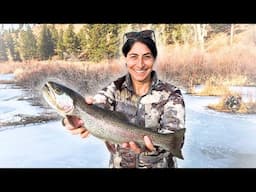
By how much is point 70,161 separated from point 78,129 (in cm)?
37

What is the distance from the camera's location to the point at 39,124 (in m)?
4.71

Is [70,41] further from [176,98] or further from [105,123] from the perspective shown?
[176,98]

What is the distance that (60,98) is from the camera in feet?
13.8

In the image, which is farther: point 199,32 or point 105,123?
point 199,32

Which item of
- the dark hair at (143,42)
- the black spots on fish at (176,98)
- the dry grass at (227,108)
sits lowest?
the dry grass at (227,108)

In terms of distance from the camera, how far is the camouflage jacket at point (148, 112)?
4324 mm

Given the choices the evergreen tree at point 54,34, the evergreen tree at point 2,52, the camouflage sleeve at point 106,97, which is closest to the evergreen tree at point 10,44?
the evergreen tree at point 2,52

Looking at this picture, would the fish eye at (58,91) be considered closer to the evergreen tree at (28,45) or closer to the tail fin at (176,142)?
the evergreen tree at (28,45)

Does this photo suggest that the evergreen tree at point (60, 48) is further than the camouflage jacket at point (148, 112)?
Yes

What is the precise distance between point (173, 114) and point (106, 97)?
1.65 ft

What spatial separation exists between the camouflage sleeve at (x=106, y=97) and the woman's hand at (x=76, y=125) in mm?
59

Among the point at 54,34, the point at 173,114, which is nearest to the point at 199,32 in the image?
the point at 173,114

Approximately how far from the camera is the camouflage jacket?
4324 mm

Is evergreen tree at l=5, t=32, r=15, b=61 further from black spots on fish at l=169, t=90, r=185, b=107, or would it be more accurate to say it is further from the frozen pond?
black spots on fish at l=169, t=90, r=185, b=107
